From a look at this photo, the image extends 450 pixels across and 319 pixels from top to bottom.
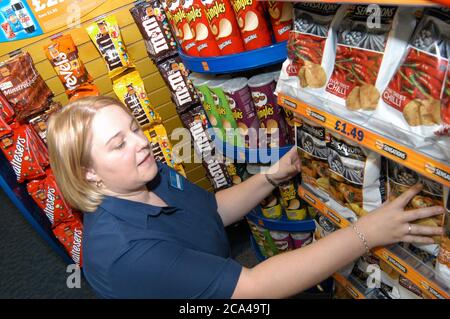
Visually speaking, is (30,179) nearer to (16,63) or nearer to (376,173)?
(16,63)

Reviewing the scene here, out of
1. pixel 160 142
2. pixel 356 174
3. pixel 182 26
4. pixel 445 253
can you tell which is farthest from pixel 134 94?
pixel 445 253

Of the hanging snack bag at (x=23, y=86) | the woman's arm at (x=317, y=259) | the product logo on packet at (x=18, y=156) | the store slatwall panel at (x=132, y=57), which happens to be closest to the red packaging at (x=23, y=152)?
the product logo on packet at (x=18, y=156)

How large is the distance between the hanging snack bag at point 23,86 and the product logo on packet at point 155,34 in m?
0.76

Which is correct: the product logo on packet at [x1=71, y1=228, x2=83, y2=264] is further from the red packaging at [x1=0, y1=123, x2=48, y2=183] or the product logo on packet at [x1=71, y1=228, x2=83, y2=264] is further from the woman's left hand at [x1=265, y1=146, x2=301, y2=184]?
the woman's left hand at [x1=265, y1=146, x2=301, y2=184]

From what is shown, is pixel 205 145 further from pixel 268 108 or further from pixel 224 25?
pixel 224 25

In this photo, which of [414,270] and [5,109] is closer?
[414,270]

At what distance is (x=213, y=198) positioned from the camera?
2021 mm

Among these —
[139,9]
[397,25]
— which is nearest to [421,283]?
[397,25]

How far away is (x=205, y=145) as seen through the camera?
265 centimetres

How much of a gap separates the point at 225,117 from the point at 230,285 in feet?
3.25

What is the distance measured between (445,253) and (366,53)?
65 centimetres

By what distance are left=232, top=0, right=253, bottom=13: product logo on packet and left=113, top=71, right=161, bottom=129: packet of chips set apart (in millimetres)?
1048

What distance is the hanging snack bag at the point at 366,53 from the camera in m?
1.13

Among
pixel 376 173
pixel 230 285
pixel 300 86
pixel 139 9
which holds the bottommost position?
pixel 230 285
